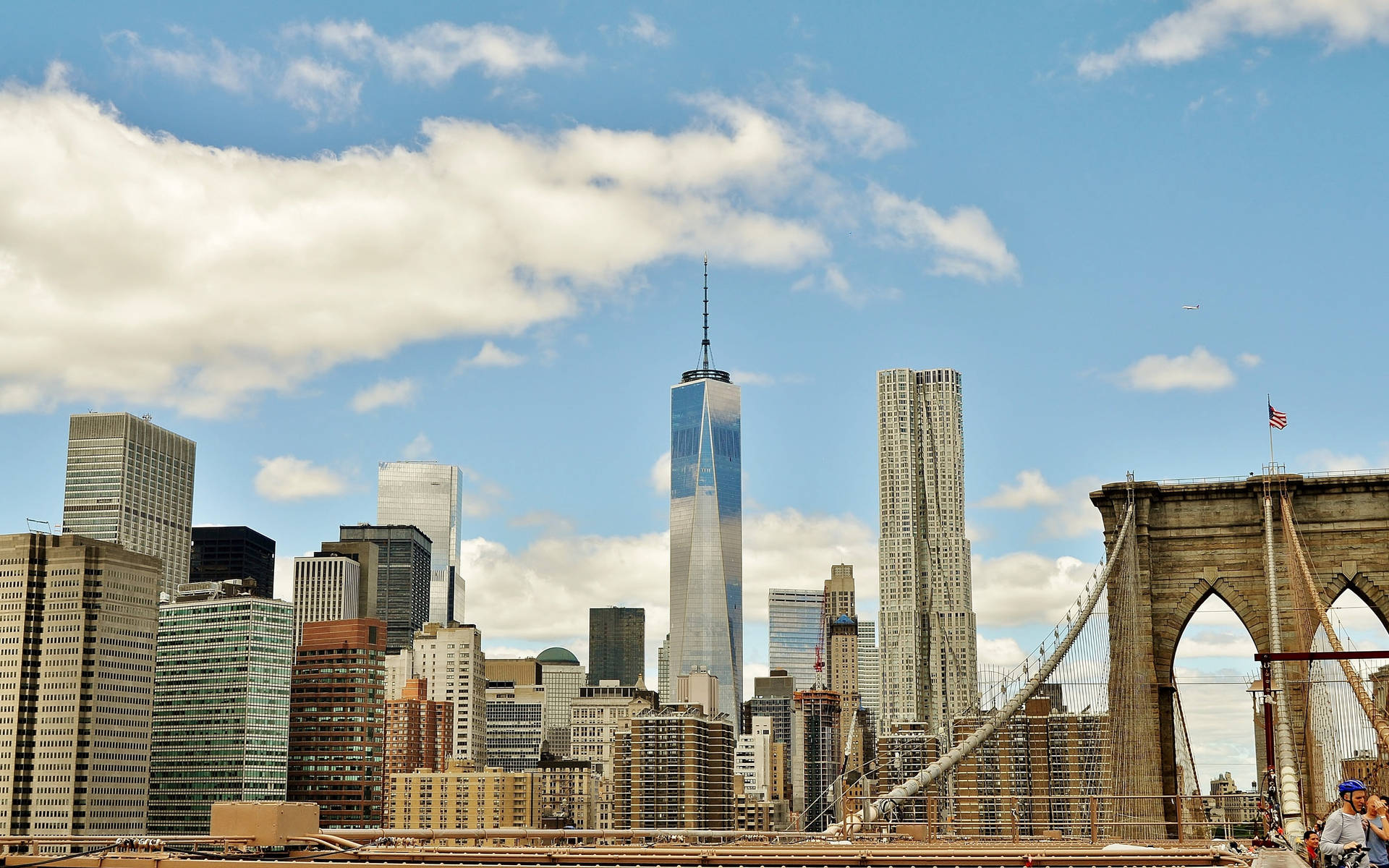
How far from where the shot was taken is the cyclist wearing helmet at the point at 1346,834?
16.7 m

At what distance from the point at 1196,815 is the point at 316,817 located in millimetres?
33305

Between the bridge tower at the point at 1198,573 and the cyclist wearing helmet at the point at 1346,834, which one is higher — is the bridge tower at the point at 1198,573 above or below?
above

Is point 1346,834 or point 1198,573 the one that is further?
point 1198,573

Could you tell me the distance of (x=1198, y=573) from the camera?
52.2 metres

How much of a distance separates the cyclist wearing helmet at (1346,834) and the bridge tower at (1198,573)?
3373 centimetres

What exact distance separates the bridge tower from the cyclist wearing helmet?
3373 cm

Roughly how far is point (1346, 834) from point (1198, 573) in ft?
121

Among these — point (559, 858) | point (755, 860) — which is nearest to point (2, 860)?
point (559, 858)

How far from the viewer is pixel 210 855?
23156mm

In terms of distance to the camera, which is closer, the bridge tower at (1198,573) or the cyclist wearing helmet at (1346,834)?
the cyclist wearing helmet at (1346,834)

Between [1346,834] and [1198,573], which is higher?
[1198,573]

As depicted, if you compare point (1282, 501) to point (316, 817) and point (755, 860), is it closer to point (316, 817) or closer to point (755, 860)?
point (755, 860)

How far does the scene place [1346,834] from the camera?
16719mm

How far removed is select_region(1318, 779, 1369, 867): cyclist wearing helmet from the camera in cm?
1666
